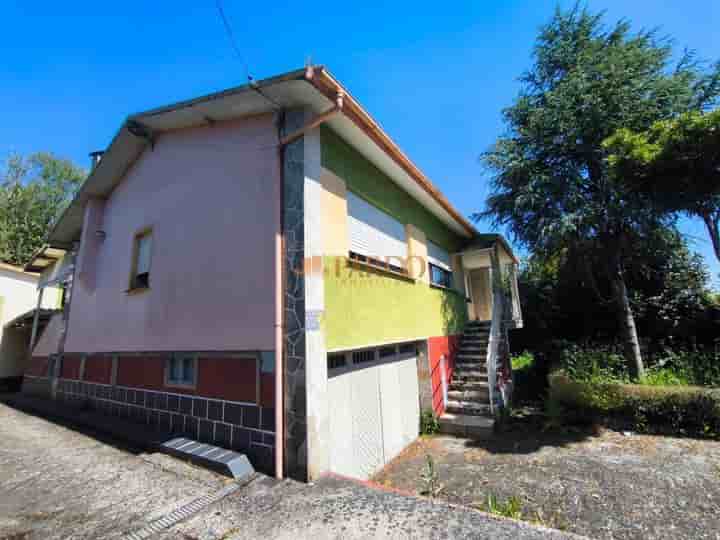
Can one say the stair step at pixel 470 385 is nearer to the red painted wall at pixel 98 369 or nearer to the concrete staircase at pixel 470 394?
the concrete staircase at pixel 470 394

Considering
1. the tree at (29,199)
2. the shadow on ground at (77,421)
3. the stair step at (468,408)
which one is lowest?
the stair step at (468,408)

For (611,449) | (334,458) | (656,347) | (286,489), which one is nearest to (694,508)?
(611,449)

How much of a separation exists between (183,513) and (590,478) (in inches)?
252

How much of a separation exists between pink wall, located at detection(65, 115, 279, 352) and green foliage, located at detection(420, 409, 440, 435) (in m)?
5.80

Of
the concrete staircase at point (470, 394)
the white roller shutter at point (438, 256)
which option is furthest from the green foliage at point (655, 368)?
the white roller shutter at point (438, 256)

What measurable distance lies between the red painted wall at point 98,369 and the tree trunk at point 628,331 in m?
14.2

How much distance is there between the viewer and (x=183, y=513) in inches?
142

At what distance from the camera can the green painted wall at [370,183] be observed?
5991 millimetres

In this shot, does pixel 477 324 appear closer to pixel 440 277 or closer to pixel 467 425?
pixel 440 277

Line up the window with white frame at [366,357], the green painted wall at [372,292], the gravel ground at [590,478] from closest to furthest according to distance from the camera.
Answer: the gravel ground at [590,478] → the green painted wall at [372,292] → the window with white frame at [366,357]

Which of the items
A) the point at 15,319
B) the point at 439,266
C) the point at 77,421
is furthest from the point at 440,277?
the point at 15,319

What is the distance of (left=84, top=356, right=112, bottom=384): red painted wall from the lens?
7.94 metres

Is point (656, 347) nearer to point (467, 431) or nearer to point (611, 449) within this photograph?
point (611, 449)

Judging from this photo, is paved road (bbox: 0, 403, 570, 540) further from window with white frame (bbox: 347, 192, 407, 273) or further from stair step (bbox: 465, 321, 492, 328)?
stair step (bbox: 465, 321, 492, 328)
